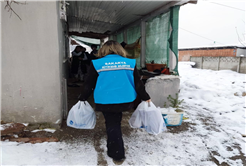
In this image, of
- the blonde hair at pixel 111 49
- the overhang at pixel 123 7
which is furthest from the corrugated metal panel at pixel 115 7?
the blonde hair at pixel 111 49

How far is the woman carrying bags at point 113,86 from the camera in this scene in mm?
2061

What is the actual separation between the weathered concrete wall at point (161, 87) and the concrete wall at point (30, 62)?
2139 mm

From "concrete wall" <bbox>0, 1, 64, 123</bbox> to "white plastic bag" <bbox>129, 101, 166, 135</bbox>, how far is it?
1.47 m

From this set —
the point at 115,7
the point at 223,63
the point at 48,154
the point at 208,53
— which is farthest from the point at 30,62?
the point at 208,53

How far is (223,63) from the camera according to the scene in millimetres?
12555

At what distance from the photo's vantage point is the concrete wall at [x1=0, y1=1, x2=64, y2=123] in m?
2.65

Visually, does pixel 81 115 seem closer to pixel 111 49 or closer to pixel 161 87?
pixel 111 49

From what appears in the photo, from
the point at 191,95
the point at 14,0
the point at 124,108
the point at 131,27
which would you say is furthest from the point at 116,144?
the point at 131,27

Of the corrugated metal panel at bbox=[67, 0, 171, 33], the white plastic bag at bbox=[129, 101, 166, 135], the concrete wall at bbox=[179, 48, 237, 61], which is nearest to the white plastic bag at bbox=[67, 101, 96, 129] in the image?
the white plastic bag at bbox=[129, 101, 166, 135]

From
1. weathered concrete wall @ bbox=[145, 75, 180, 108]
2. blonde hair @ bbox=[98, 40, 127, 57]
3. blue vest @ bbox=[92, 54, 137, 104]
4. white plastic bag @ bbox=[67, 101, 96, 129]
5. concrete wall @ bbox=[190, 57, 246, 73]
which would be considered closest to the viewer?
blue vest @ bbox=[92, 54, 137, 104]

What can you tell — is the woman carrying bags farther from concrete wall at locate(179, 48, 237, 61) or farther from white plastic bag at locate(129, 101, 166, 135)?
concrete wall at locate(179, 48, 237, 61)

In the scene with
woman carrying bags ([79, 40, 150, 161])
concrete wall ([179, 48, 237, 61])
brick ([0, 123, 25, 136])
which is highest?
concrete wall ([179, 48, 237, 61])

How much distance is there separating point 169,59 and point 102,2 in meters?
2.48

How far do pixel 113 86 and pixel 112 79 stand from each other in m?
0.09
